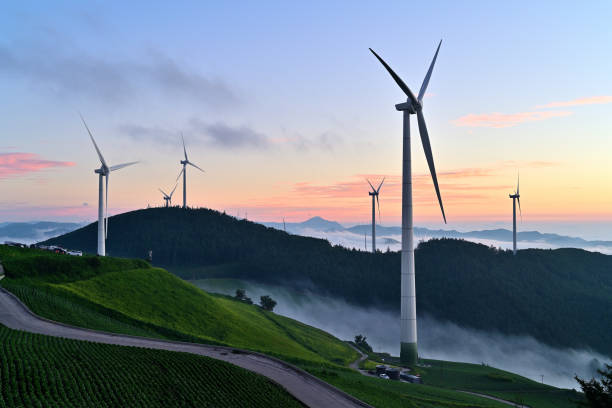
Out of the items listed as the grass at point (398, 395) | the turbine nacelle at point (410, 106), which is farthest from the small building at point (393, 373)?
the turbine nacelle at point (410, 106)

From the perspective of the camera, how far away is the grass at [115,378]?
47656 millimetres

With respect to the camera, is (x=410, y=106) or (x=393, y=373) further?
(x=410, y=106)

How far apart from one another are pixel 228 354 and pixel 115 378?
2148 centimetres

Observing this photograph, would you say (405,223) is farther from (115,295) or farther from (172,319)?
(115,295)

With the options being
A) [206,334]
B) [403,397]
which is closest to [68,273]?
[206,334]

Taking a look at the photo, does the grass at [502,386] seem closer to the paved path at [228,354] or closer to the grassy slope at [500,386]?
the grassy slope at [500,386]

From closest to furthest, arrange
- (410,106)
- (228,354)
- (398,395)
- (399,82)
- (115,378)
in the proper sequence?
(115,378)
(228,354)
(398,395)
(399,82)
(410,106)

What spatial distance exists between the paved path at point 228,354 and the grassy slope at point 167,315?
3821 mm

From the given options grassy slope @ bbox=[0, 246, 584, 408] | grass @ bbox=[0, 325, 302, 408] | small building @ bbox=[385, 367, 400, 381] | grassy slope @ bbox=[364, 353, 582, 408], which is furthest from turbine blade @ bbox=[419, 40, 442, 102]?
grass @ bbox=[0, 325, 302, 408]

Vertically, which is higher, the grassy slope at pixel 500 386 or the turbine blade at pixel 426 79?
the turbine blade at pixel 426 79

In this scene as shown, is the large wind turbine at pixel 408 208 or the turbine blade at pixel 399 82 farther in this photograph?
the large wind turbine at pixel 408 208

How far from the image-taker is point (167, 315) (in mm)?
108688

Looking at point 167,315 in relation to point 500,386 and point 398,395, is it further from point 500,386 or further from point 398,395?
point 500,386

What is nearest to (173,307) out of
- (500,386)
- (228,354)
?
(228,354)
